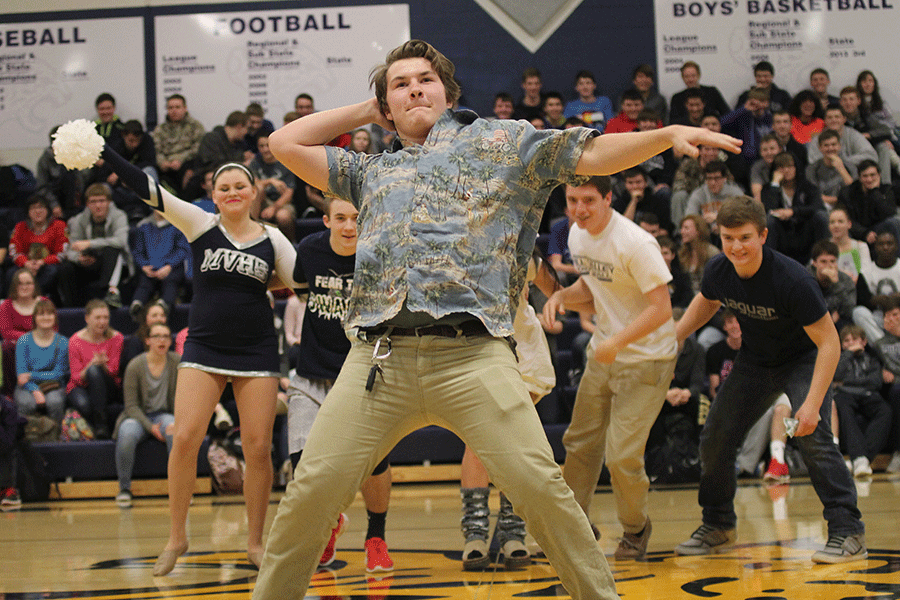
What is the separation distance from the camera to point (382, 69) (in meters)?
2.81

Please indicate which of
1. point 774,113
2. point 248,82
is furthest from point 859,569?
point 248,82

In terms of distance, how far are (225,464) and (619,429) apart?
410cm

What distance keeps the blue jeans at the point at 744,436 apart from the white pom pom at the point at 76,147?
305cm

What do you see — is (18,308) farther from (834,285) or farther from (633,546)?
(834,285)

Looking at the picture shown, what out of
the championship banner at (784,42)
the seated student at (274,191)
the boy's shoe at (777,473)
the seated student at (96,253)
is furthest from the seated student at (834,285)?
the seated student at (96,253)

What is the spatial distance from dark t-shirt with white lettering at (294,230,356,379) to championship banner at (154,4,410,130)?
7.66 m

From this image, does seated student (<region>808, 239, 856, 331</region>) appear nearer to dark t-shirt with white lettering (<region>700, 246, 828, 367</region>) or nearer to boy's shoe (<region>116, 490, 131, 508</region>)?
dark t-shirt with white lettering (<region>700, 246, 828, 367</region>)

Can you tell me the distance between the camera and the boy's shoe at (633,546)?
14.1ft

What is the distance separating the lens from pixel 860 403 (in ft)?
25.2

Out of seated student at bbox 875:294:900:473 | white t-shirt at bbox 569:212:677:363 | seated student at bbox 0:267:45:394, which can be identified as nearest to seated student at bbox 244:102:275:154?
seated student at bbox 0:267:45:394

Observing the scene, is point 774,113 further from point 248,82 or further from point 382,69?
point 382,69

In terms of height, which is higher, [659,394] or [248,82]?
[248,82]

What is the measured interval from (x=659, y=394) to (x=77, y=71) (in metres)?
9.97

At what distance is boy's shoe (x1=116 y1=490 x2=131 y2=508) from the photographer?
7.08 m
